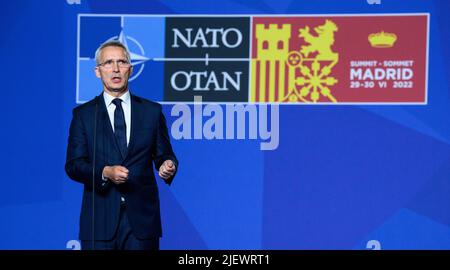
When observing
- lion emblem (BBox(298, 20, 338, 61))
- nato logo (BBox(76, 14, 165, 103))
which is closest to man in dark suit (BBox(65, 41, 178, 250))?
nato logo (BBox(76, 14, 165, 103))

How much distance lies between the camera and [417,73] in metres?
4.57

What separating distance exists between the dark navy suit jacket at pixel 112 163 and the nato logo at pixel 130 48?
0.84 metres

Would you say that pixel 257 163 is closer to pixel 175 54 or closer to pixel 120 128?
pixel 175 54

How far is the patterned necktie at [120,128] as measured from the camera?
3.78 meters

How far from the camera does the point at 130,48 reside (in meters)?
4.67

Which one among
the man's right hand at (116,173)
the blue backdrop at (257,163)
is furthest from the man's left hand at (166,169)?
the blue backdrop at (257,163)

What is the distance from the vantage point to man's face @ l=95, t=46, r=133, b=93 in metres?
3.88

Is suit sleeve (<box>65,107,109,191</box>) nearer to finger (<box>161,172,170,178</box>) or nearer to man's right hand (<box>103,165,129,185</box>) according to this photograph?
man's right hand (<box>103,165,129,185</box>)

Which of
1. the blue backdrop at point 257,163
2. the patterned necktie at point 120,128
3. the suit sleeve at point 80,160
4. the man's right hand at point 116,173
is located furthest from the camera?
the blue backdrop at point 257,163

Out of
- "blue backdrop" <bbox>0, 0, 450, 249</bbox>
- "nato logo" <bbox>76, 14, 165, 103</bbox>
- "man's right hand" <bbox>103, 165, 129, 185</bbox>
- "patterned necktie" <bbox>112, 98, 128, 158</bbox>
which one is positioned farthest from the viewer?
"nato logo" <bbox>76, 14, 165, 103</bbox>

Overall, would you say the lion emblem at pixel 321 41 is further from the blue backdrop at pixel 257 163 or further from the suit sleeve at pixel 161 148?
the suit sleeve at pixel 161 148

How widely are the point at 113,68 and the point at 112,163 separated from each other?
453mm
